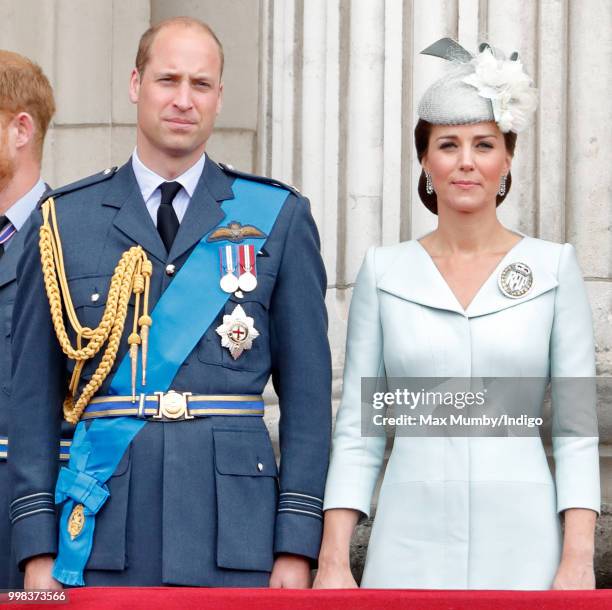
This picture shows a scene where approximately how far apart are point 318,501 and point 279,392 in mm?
256

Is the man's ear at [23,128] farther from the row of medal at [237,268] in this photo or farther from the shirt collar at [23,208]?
the row of medal at [237,268]

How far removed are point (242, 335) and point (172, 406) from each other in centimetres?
21

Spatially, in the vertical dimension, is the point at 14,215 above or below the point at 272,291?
above

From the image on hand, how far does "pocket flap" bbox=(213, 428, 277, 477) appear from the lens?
4.00 meters

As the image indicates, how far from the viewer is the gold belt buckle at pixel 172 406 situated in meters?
4.00

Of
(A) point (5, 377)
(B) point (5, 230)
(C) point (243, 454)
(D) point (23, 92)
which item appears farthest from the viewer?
(D) point (23, 92)

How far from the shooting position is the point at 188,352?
404 centimetres

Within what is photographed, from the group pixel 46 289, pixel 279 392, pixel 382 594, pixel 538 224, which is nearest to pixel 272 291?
pixel 279 392

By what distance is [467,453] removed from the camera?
392 centimetres

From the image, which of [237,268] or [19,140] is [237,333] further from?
[19,140]

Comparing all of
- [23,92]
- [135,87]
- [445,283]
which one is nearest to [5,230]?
[23,92]

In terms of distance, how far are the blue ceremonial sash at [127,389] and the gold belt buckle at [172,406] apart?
0.07 ft

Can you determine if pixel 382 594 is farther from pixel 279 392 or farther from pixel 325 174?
pixel 325 174

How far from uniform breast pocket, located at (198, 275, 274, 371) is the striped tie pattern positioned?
993mm
